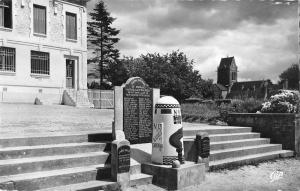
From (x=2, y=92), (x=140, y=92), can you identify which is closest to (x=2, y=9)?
(x=2, y=92)

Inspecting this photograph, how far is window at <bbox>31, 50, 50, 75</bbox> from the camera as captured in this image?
26.6 meters

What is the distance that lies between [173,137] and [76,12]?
24.1 m

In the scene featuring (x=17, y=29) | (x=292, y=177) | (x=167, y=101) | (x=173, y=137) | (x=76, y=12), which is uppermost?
(x=76, y=12)

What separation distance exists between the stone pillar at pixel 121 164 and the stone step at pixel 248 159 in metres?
Result: 2.84

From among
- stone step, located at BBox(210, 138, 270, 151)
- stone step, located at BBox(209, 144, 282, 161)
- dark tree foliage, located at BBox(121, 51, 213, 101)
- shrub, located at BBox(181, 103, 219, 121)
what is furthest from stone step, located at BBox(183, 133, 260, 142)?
dark tree foliage, located at BBox(121, 51, 213, 101)

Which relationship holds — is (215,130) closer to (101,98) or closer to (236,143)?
(236,143)

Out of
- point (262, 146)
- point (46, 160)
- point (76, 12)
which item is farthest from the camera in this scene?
point (76, 12)

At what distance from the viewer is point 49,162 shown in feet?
23.1

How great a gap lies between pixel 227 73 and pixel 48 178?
422 ft

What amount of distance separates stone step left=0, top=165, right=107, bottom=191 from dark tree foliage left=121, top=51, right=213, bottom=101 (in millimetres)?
34165

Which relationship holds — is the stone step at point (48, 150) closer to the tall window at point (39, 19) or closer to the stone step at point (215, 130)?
the stone step at point (215, 130)

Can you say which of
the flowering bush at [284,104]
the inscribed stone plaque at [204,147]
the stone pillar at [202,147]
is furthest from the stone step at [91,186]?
the flowering bush at [284,104]

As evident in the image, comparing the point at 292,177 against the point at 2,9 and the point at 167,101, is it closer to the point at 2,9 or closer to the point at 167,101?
the point at 167,101

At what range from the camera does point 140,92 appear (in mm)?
9898
